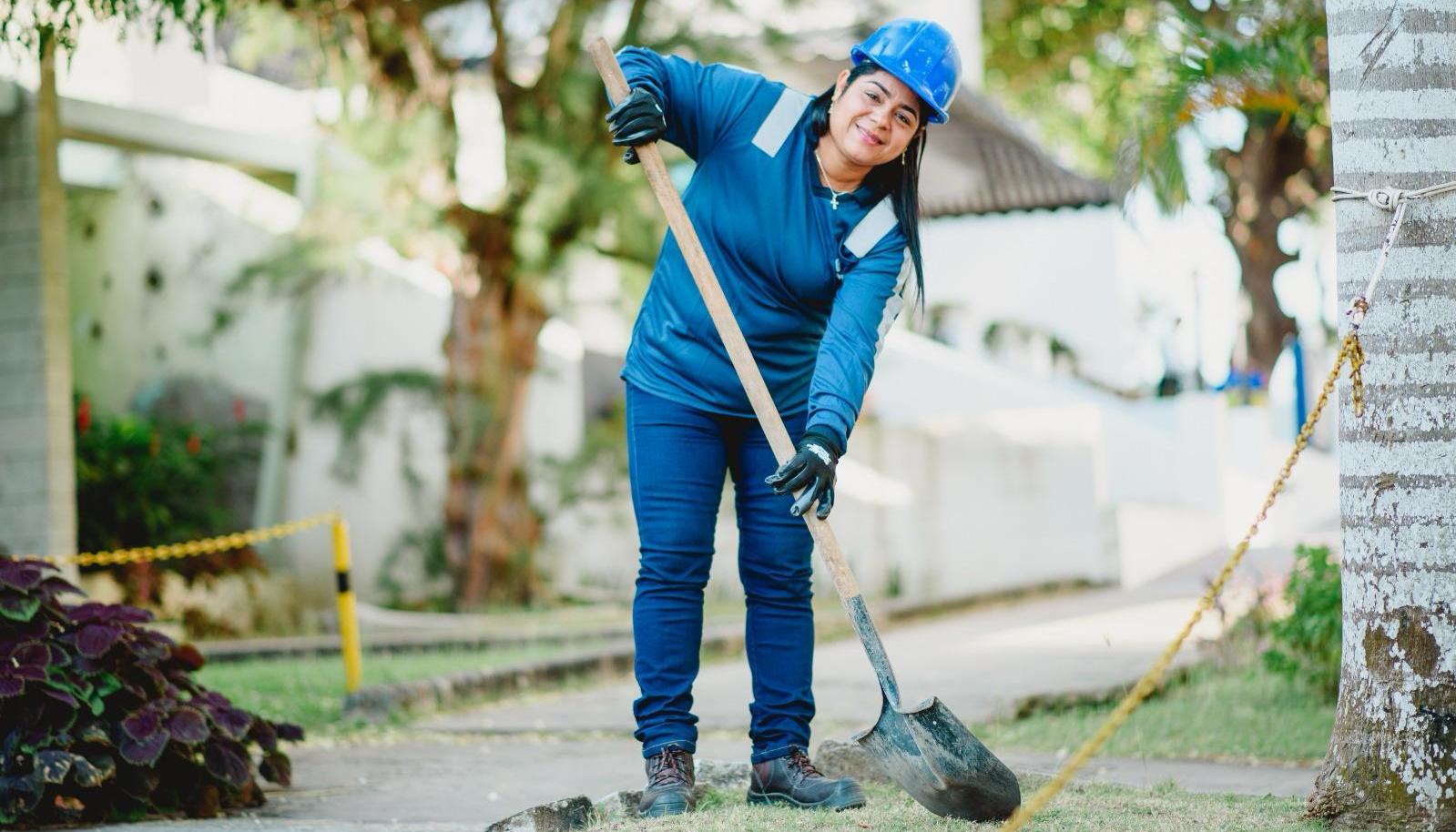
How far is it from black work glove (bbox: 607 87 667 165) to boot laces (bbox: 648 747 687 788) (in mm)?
1381

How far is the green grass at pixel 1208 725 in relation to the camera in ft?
18.1

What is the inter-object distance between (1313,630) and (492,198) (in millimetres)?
6589

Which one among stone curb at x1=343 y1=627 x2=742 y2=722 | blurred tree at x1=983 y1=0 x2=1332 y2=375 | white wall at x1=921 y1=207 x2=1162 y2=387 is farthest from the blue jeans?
white wall at x1=921 y1=207 x2=1162 y2=387

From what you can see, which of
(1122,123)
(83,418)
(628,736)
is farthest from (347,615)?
(1122,123)

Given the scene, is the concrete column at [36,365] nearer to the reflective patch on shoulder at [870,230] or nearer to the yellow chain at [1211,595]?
the reflective patch on shoulder at [870,230]

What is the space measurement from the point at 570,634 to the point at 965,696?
349 centimetres

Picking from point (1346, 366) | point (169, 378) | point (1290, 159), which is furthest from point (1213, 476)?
point (1346, 366)

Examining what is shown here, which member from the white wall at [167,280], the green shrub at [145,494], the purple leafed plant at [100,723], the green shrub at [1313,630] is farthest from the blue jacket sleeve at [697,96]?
the white wall at [167,280]

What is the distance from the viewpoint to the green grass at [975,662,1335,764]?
553cm

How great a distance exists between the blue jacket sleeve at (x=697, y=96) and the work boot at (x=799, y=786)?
1.49m

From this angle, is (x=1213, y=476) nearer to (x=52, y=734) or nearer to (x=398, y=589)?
(x=398, y=589)

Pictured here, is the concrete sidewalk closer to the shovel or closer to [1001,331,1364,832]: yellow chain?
the shovel

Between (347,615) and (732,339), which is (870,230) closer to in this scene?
(732,339)

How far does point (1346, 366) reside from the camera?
13.0 ft
